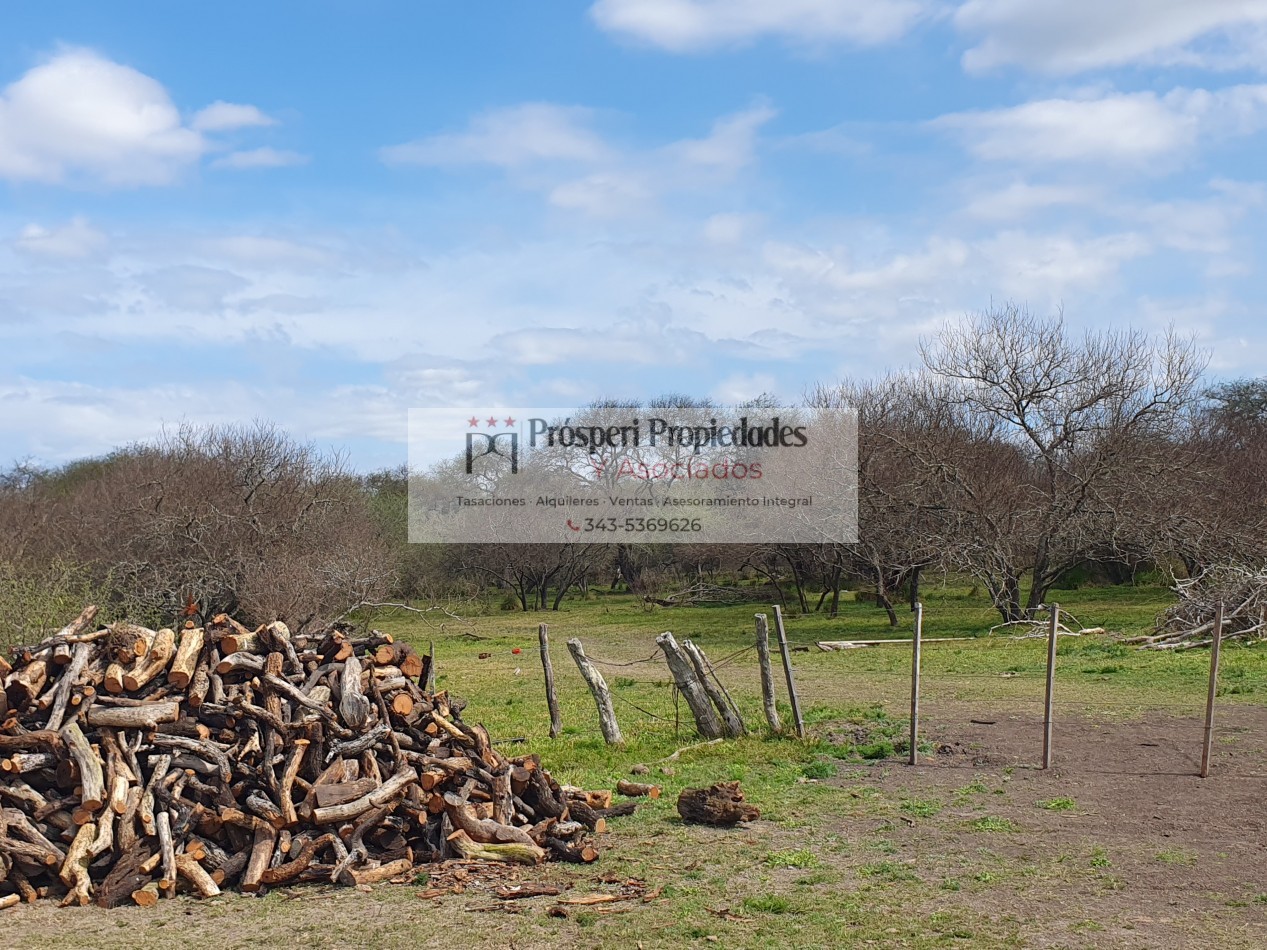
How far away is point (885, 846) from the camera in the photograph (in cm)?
766

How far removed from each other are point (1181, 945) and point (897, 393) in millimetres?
27752

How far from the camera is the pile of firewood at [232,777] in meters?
6.89

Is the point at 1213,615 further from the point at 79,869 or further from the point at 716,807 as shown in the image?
the point at 79,869

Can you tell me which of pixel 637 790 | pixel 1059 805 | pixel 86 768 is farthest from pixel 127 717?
pixel 1059 805

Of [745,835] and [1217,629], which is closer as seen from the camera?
[745,835]

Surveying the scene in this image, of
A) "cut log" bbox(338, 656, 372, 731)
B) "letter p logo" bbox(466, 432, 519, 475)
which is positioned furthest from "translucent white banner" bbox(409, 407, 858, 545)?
"cut log" bbox(338, 656, 372, 731)

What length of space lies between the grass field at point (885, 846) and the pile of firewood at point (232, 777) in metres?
0.29

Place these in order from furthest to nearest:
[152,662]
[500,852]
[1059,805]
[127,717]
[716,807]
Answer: [1059,805]
[716,807]
[152,662]
[127,717]
[500,852]

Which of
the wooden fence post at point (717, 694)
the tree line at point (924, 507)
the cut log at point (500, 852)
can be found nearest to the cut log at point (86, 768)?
the cut log at point (500, 852)

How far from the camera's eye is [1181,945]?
5621mm

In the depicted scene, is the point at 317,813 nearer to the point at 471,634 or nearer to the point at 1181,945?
the point at 1181,945

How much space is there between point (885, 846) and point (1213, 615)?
16.2 metres

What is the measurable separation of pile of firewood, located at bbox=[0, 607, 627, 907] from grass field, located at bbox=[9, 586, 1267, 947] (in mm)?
293

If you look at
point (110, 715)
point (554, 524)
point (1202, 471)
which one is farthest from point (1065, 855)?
point (554, 524)
